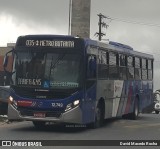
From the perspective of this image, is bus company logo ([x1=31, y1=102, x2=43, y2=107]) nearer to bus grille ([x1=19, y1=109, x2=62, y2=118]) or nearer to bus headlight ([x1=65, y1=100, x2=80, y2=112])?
bus grille ([x1=19, y1=109, x2=62, y2=118])

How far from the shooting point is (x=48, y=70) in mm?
17141

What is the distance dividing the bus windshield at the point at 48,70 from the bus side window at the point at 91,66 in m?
0.51

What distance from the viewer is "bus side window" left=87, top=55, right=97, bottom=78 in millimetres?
17578

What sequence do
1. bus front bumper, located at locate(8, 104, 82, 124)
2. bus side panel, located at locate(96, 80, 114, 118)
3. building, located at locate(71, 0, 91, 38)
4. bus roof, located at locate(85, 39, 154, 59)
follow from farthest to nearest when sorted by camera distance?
building, located at locate(71, 0, 91, 38)
bus side panel, located at locate(96, 80, 114, 118)
bus roof, located at locate(85, 39, 154, 59)
bus front bumper, located at locate(8, 104, 82, 124)

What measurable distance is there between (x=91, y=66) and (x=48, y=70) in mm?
1513

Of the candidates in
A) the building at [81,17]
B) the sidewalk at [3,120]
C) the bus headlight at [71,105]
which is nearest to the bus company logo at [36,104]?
the bus headlight at [71,105]

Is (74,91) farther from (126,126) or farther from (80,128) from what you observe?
(126,126)

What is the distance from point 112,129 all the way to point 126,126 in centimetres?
160

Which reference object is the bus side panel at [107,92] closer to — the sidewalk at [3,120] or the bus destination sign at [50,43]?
the bus destination sign at [50,43]

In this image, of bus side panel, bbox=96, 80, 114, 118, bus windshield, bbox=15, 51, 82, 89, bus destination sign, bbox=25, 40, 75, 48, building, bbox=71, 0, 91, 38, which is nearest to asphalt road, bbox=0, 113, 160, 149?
bus side panel, bbox=96, 80, 114, 118

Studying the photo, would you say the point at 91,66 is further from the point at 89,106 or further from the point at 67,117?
the point at 67,117

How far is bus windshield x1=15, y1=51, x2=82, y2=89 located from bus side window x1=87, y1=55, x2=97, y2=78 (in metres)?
0.51

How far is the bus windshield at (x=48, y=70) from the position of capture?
17062 mm

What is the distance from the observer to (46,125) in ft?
65.1
